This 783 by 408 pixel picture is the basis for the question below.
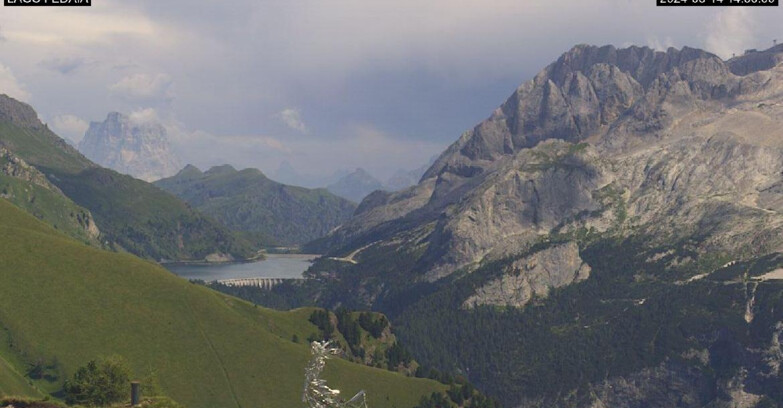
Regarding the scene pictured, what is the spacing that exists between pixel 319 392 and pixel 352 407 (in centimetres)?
684

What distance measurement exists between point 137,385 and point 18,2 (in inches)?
3310

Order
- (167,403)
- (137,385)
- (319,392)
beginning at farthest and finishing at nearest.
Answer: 1. (167,403)
2. (137,385)
3. (319,392)

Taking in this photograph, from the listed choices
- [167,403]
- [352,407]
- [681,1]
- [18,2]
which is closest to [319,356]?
[352,407]

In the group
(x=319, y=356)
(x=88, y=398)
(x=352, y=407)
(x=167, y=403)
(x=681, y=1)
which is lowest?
(x=88, y=398)

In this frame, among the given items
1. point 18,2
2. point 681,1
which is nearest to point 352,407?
point 18,2

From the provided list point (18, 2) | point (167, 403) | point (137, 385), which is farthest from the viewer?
point (18, 2)

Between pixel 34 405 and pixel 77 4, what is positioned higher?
pixel 77 4

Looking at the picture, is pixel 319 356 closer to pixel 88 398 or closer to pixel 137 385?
pixel 137 385

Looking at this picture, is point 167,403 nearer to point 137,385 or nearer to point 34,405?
point 137,385

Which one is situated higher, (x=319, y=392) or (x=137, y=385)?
(x=319, y=392)

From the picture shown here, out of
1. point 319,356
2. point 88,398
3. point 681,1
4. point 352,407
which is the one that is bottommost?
point 88,398

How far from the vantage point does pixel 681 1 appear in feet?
589

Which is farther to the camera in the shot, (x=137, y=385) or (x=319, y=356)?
(x=137, y=385)

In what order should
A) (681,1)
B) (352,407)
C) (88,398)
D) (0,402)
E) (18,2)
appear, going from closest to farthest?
(352,407)
(0,402)
(18,2)
(681,1)
(88,398)
